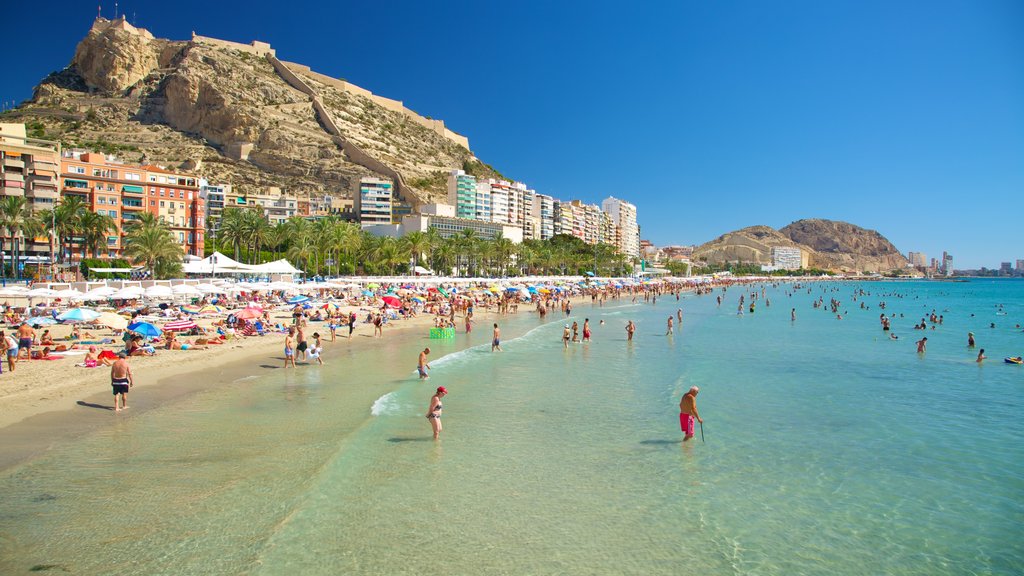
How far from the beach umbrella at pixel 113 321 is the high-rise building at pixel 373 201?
87.2 m

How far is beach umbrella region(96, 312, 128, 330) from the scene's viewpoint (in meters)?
20.5

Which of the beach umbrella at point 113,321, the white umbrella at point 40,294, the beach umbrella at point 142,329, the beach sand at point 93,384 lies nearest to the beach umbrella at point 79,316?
the beach umbrella at point 113,321

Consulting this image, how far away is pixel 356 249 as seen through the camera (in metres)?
69.1

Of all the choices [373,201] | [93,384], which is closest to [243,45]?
[373,201]

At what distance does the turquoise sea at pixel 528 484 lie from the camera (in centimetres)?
718

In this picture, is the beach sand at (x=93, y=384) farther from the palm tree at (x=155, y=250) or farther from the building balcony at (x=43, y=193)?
the building balcony at (x=43, y=193)

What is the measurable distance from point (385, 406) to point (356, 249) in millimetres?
57431

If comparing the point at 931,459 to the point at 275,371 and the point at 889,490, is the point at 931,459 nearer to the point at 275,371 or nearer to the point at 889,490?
the point at 889,490

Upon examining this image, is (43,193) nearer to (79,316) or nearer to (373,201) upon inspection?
(79,316)

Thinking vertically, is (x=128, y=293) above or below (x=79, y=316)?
above

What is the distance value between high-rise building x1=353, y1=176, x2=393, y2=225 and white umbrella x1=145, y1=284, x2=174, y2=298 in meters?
76.1

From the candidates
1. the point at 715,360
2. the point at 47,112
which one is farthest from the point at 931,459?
the point at 47,112

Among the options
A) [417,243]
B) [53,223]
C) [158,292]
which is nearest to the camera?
[158,292]

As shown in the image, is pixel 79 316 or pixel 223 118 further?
pixel 223 118
